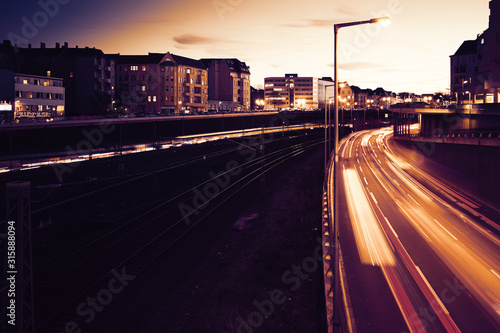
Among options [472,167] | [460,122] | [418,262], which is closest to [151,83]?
[460,122]

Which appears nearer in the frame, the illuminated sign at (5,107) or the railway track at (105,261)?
the railway track at (105,261)

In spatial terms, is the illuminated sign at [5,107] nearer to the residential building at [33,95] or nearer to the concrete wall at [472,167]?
the residential building at [33,95]

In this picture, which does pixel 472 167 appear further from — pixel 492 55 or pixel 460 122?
pixel 492 55

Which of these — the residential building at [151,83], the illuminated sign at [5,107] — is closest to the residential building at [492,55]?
the residential building at [151,83]

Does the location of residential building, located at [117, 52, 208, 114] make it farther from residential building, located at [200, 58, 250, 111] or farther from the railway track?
the railway track

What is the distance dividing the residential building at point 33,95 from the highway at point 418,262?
66010 mm

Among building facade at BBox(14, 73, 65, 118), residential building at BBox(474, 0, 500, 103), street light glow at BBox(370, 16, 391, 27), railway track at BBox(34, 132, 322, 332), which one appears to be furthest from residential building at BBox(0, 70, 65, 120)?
residential building at BBox(474, 0, 500, 103)

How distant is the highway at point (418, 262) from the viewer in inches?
535

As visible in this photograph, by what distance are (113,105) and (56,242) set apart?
81653mm

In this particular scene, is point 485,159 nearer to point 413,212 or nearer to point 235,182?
point 413,212

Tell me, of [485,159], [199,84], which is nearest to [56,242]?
[485,159]

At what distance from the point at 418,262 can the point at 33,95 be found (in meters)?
84.9

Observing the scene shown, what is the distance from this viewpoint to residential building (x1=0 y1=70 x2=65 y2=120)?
7262cm

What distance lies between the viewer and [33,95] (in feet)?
262
